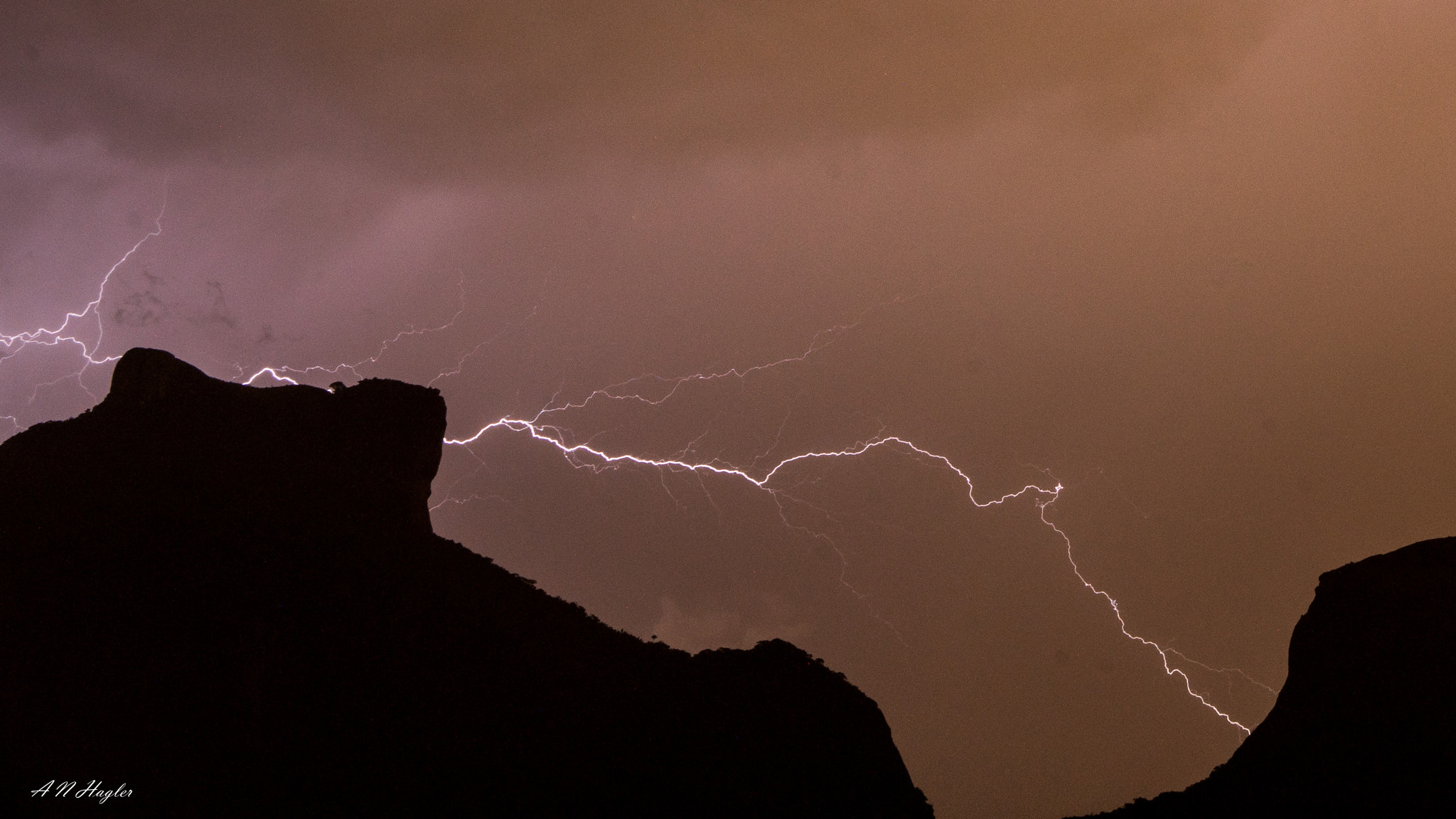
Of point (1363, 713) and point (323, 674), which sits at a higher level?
point (323, 674)

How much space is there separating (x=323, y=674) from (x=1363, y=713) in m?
10.2

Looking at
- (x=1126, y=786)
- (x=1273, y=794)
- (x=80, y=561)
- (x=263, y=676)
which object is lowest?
(x=1126, y=786)

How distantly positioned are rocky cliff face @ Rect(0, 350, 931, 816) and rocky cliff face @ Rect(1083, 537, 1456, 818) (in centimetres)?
341

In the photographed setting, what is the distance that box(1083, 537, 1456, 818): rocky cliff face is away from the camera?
6.96 metres

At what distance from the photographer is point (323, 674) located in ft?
25.1

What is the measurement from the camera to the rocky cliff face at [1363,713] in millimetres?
6961

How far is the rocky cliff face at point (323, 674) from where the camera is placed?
7039 mm

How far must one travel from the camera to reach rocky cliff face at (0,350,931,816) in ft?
23.1

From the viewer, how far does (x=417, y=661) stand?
26.0ft

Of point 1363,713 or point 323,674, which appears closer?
point 1363,713

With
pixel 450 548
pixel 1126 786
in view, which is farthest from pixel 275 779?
pixel 1126 786

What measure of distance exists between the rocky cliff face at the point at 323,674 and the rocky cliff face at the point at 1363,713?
341cm

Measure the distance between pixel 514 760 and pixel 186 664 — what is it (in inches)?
131

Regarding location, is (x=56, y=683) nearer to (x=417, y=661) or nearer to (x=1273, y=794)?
(x=417, y=661)
